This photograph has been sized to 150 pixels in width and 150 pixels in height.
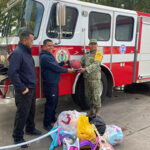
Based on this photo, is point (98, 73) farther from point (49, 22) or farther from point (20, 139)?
point (20, 139)

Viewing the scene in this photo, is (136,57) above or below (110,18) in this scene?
below

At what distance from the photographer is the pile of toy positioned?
2588 mm

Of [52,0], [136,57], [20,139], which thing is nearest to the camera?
[20,139]

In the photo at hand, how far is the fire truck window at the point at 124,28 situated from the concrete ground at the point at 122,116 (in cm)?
179

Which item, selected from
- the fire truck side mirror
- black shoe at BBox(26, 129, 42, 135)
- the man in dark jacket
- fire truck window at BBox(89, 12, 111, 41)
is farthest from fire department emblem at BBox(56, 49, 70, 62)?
black shoe at BBox(26, 129, 42, 135)

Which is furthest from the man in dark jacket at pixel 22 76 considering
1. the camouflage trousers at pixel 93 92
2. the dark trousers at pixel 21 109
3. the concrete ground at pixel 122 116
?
the camouflage trousers at pixel 93 92

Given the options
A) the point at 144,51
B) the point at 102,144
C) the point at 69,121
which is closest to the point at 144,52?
the point at 144,51

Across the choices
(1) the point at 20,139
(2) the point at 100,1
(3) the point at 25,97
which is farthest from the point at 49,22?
(2) the point at 100,1

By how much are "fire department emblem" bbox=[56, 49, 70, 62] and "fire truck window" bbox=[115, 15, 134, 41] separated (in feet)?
4.87

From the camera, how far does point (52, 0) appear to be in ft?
11.2

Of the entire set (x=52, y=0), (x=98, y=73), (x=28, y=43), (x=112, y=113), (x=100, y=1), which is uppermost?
(x=100, y=1)

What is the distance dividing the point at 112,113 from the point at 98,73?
1.18 meters

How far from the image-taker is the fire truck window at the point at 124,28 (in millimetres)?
4484

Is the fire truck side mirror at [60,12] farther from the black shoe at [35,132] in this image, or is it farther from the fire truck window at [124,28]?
the black shoe at [35,132]
